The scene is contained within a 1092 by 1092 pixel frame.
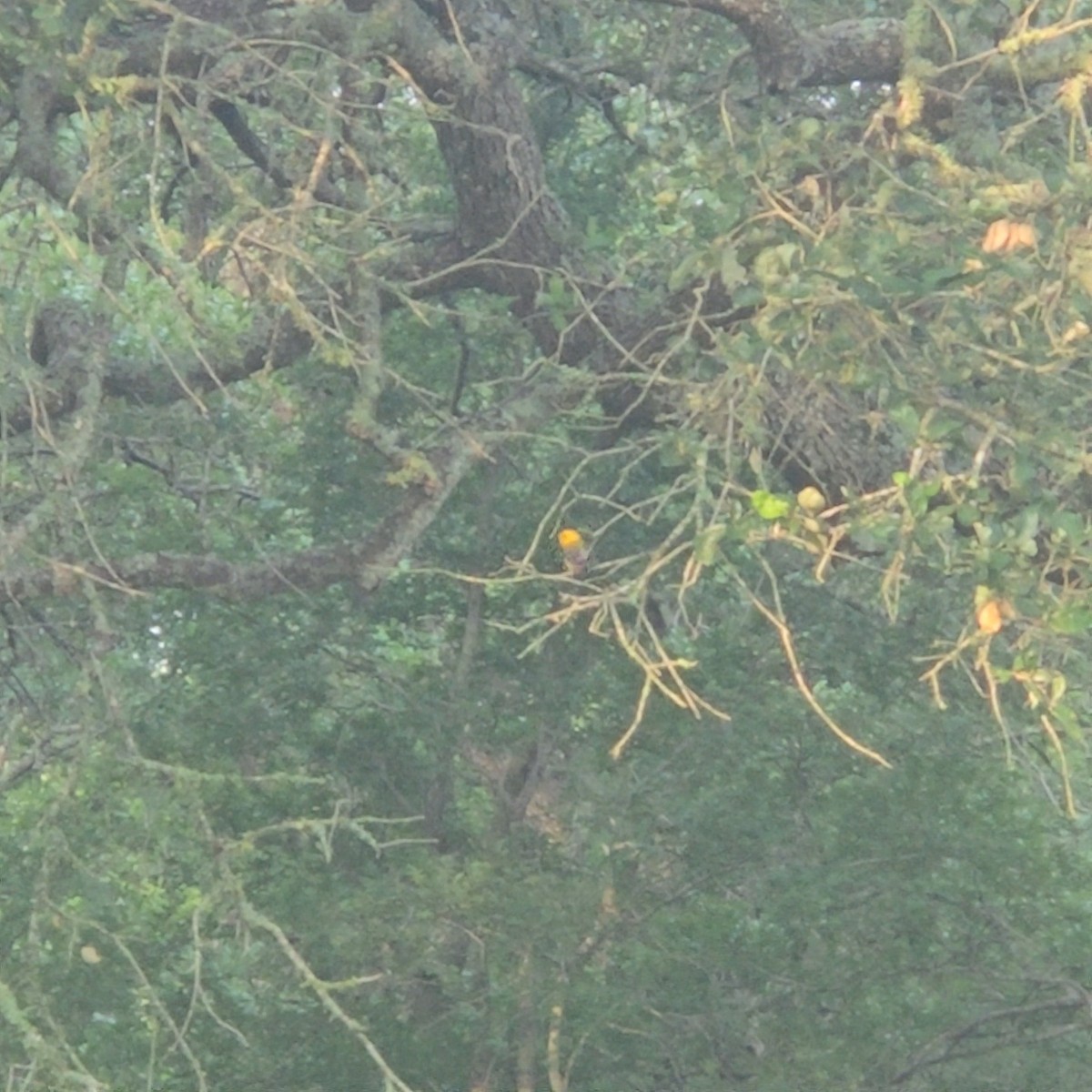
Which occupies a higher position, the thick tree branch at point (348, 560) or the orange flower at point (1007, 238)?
the orange flower at point (1007, 238)

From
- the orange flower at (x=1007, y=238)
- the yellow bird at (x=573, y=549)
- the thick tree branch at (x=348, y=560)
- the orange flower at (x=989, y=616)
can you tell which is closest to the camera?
the orange flower at (x=989, y=616)

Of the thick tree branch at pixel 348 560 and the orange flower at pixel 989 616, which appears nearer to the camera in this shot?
the orange flower at pixel 989 616

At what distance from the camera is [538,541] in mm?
4105

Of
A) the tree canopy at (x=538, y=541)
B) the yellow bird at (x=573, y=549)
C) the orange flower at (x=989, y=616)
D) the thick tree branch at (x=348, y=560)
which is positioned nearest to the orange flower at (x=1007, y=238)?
the tree canopy at (x=538, y=541)

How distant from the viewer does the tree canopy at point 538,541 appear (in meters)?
3.80

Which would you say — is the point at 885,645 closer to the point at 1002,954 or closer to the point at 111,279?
the point at 1002,954

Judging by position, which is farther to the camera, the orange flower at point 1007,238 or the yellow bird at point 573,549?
the yellow bird at point 573,549

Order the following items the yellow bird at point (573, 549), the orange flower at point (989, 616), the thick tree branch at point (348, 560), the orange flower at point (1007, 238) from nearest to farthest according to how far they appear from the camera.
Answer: the orange flower at point (989, 616) → the orange flower at point (1007, 238) → the yellow bird at point (573, 549) → the thick tree branch at point (348, 560)

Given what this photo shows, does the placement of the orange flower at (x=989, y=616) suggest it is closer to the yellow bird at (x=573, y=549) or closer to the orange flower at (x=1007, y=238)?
the orange flower at (x=1007, y=238)

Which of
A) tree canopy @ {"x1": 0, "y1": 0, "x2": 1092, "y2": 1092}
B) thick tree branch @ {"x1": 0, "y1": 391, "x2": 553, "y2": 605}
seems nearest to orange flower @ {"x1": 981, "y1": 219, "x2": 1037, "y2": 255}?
tree canopy @ {"x1": 0, "y1": 0, "x2": 1092, "y2": 1092}

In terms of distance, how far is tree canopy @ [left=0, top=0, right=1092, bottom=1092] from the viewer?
3801mm

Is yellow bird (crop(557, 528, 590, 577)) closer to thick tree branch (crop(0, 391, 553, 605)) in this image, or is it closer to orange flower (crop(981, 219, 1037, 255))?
thick tree branch (crop(0, 391, 553, 605))

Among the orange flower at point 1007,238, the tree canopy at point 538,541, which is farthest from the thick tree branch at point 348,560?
the orange flower at point 1007,238

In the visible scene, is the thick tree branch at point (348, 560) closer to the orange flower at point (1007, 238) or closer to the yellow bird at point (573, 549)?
the yellow bird at point (573, 549)
